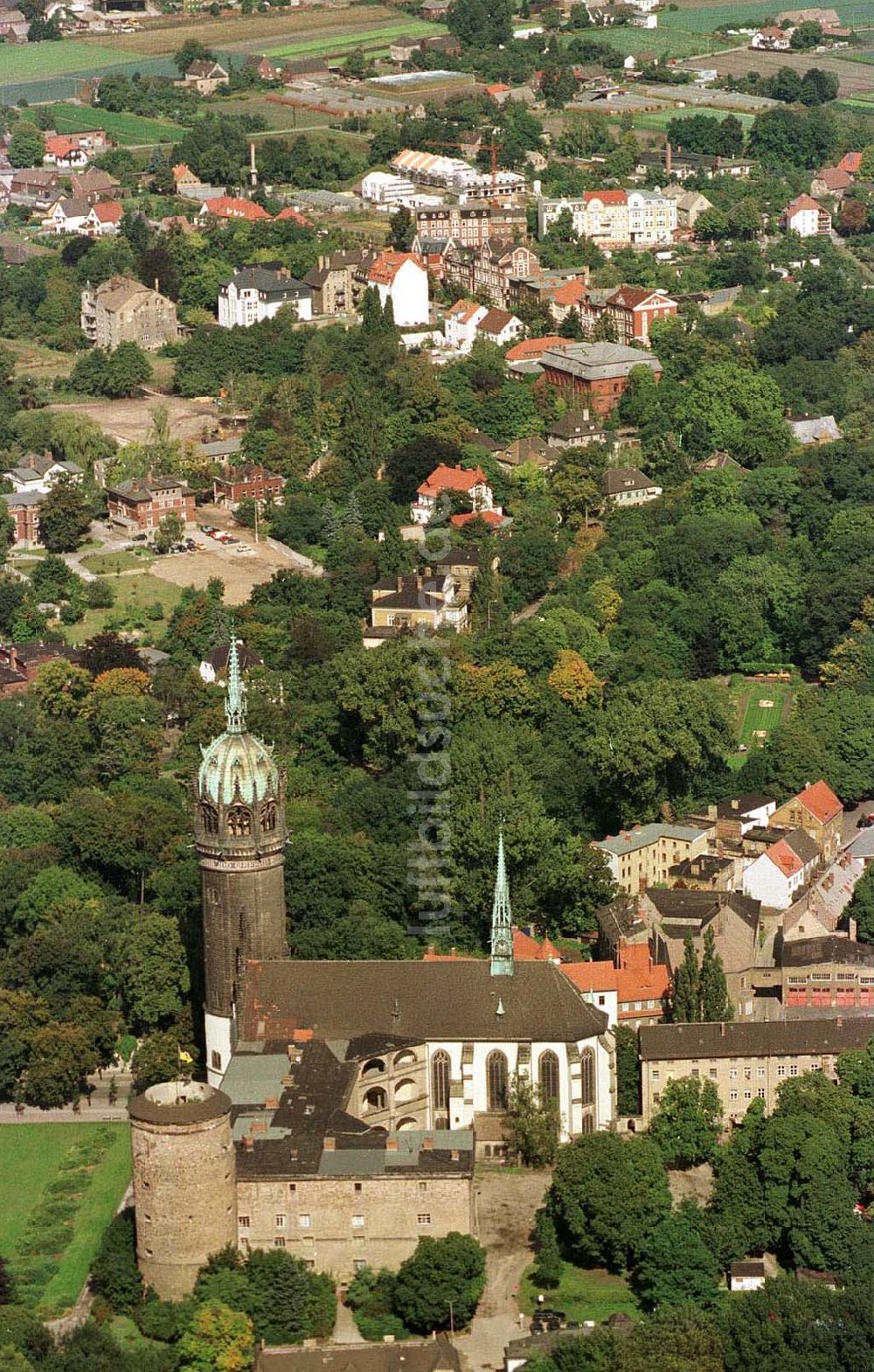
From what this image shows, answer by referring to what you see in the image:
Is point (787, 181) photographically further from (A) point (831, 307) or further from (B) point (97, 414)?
(B) point (97, 414)

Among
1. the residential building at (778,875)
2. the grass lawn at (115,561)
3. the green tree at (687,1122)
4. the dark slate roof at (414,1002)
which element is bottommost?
the grass lawn at (115,561)

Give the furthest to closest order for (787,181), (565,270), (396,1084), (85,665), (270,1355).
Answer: (787,181) → (565,270) → (85,665) → (396,1084) → (270,1355)

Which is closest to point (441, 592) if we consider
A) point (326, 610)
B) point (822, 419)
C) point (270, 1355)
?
point (326, 610)

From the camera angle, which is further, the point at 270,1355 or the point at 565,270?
the point at 565,270

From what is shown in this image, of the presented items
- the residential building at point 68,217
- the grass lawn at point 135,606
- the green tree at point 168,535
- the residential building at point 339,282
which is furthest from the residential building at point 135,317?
the grass lawn at point 135,606

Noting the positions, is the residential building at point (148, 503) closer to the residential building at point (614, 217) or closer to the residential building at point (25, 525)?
the residential building at point (25, 525)

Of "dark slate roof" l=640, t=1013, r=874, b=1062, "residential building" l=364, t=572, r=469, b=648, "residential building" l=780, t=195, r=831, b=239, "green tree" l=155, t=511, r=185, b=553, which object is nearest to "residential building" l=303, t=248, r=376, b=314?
"residential building" l=780, t=195, r=831, b=239
